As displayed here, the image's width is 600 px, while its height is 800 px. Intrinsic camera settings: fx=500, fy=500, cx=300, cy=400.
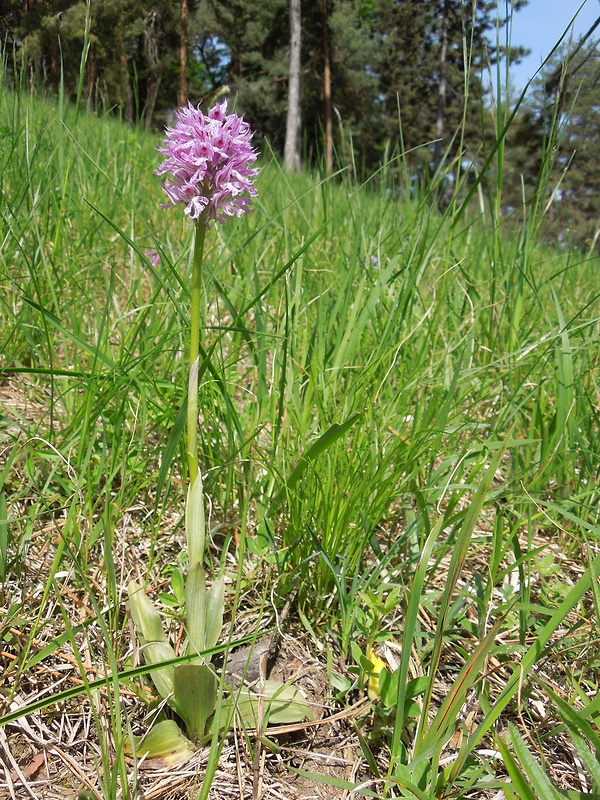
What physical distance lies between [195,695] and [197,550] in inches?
8.3

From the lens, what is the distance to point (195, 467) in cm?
78

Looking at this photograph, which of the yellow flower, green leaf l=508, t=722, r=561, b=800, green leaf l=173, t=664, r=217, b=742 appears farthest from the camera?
the yellow flower

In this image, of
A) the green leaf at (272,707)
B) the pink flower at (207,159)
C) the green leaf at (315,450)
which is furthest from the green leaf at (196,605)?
the pink flower at (207,159)

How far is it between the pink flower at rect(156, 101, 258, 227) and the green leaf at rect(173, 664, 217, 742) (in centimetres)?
68

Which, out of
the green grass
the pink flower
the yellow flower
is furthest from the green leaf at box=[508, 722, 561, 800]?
the pink flower

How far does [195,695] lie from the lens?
2.44 feet

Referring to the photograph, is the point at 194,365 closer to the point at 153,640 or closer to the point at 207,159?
the point at 207,159

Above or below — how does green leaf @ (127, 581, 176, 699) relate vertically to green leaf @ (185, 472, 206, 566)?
below

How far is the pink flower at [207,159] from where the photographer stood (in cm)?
77

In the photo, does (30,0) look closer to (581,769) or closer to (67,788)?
(67,788)

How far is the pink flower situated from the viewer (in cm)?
77

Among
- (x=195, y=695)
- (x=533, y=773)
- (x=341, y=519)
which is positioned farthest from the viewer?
(x=341, y=519)

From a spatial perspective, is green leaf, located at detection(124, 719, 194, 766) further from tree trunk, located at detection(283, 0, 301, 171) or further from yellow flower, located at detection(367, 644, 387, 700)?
tree trunk, located at detection(283, 0, 301, 171)

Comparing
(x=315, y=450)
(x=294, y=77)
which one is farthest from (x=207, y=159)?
(x=294, y=77)
